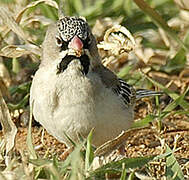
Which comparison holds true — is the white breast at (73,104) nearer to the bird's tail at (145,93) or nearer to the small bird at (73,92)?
the small bird at (73,92)

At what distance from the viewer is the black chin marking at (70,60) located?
15.0ft

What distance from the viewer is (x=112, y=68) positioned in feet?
20.6

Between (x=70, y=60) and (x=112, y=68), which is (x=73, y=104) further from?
(x=112, y=68)

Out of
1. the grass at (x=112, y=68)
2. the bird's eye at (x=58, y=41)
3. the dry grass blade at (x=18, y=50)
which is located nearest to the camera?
the grass at (x=112, y=68)

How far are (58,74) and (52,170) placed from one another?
3.54 ft

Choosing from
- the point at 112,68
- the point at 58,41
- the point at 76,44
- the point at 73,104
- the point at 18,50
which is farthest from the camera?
the point at 112,68

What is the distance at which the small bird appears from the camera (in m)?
4.57

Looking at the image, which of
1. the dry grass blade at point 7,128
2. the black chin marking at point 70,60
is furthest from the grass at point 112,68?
the black chin marking at point 70,60

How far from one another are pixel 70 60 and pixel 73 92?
0.67ft

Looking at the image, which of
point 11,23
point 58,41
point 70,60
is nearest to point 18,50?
point 11,23

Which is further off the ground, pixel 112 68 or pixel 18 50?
pixel 18 50

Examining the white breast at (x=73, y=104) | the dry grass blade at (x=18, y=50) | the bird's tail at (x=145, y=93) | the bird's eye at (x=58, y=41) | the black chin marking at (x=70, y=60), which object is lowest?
the bird's tail at (x=145, y=93)

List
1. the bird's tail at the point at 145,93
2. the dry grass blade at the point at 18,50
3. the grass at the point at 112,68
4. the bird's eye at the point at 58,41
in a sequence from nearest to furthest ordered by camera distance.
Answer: the grass at the point at 112,68, the bird's eye at the point at 58,41, the dry grass blade at the point at 18,50, the bird's tail at the point at 145,93

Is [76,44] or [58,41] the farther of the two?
[58,41]
